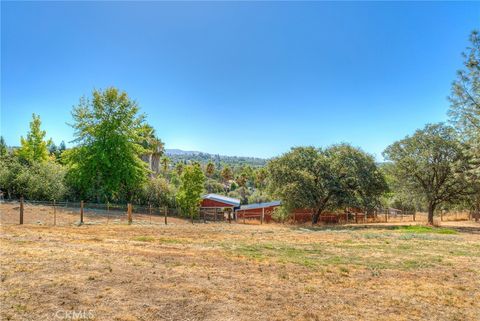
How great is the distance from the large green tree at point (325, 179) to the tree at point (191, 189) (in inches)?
294

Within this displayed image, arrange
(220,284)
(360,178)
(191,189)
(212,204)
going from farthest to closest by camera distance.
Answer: (212,204)
(191,189)
(360,178)
(220,284)

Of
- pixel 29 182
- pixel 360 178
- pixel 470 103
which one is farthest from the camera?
pixel 360 178

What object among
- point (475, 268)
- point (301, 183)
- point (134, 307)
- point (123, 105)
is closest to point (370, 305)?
point (134, 307)

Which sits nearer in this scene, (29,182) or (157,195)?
(29,182)

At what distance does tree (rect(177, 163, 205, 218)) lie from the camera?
32906 mm

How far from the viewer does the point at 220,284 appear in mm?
7578

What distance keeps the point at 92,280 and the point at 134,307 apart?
1945mm

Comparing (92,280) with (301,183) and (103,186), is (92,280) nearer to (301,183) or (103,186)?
(301,183)

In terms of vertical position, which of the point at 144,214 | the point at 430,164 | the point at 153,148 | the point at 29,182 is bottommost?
the point at 144,214

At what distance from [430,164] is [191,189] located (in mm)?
24379

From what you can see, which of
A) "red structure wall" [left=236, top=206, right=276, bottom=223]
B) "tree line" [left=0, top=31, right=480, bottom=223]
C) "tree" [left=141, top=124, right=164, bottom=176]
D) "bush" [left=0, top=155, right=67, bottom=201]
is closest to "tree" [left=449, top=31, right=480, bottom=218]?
"tree line" [left=0, top=31, right=480, bottom=223]

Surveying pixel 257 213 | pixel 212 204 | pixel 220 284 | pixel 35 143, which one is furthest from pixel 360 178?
pixel 35 143

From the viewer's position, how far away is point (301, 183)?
31047mm

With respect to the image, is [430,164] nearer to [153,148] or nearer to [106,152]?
[106,152]
